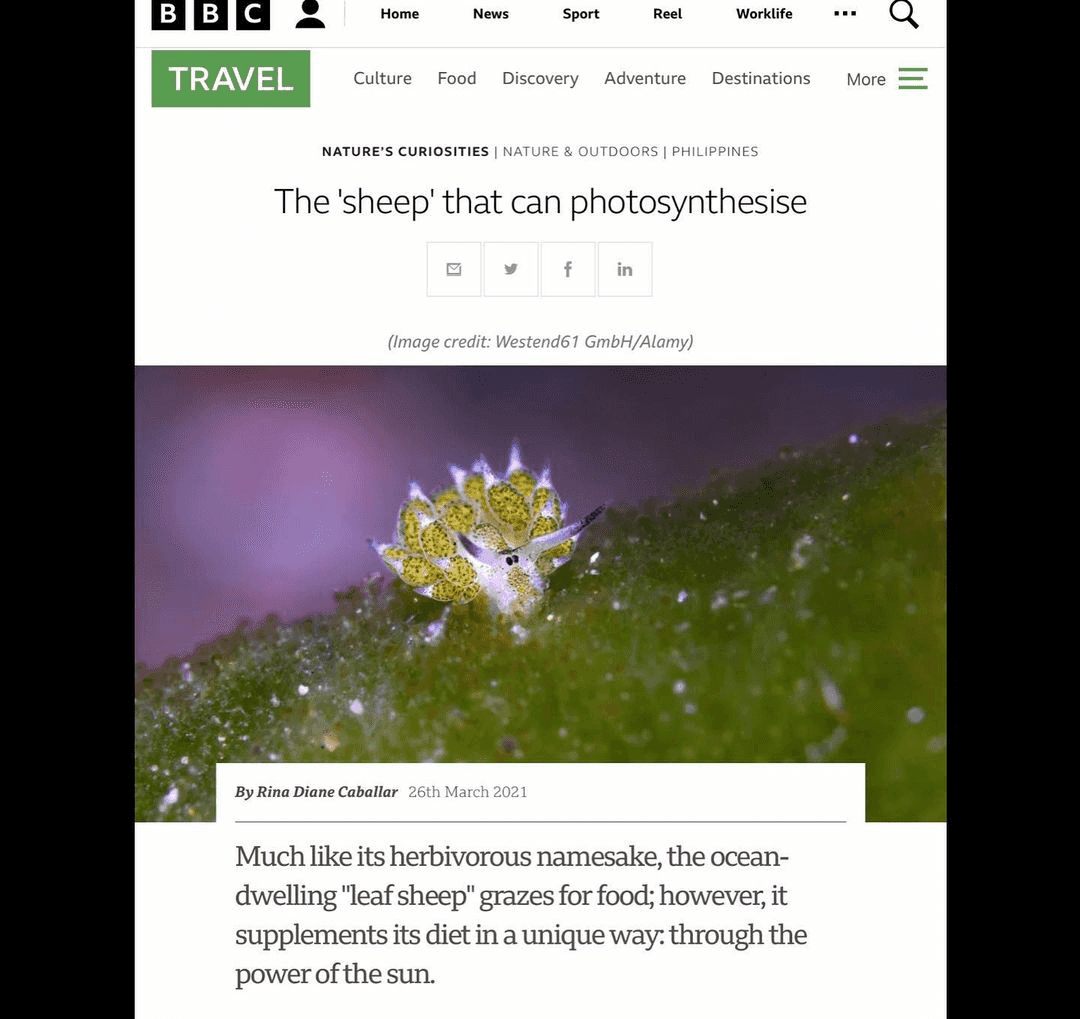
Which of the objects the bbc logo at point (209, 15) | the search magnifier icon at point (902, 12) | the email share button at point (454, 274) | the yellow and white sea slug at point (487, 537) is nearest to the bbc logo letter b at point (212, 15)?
the bbc logo at point (209, 15)

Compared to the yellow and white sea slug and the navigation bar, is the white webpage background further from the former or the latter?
the yellow and white sea slug

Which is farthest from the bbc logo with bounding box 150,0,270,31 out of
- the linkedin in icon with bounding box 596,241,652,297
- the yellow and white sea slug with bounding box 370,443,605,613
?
the yellow and white sea slug with bounding box 370,443,605,613

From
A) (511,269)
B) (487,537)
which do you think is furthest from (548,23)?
(487,537)

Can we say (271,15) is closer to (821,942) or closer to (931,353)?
(931,353)

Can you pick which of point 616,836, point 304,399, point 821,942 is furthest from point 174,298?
point 821,942

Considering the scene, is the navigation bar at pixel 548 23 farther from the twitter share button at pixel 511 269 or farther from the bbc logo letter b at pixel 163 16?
the twitter share button at pixel 511 269

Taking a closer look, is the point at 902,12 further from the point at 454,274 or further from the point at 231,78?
the point at 231,78

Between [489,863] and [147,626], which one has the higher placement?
[147,626]
